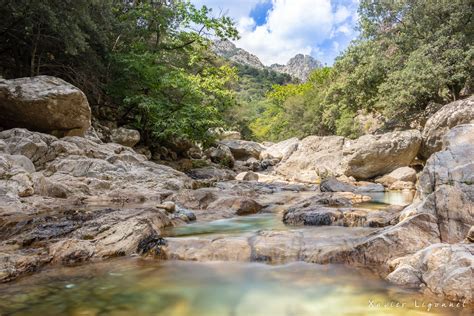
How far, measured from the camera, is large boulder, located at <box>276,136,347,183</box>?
19.2 metres

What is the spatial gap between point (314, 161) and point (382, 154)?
182 inches

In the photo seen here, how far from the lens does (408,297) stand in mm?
3557

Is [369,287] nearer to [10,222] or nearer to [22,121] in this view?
[10,222]

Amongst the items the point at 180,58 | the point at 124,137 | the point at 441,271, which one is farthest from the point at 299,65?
the point at 441,271

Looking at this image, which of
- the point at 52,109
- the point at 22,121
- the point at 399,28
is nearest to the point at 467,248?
the point at 52,109

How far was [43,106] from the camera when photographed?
11.4 m

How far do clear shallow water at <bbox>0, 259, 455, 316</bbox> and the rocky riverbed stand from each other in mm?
271

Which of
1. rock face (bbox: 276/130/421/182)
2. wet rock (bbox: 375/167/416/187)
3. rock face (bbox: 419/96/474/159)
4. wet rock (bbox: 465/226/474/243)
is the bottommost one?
wet rock (bbox: 465/226/474/243)

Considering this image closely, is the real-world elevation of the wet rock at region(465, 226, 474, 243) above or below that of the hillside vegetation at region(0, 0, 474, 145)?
below

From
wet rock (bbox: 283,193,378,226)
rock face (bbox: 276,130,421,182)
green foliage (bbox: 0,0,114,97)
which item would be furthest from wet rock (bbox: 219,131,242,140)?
wet rock (bbox: 283,193,378,226)

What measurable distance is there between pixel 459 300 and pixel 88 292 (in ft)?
12.1

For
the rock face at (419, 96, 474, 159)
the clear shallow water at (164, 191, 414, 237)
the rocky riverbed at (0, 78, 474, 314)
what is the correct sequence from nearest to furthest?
the rocky riverbed at (0, 78, 474, 314)
the clear shallow water at (164, 191, 414, 237)
the rock face at (419, 96, 474, 159)

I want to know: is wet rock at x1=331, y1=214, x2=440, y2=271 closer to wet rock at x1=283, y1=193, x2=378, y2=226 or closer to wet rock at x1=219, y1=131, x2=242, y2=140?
wet rock at x1=283, y1=193, x2=378, y2=226

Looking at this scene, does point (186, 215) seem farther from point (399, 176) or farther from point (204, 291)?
point (399, 176)
